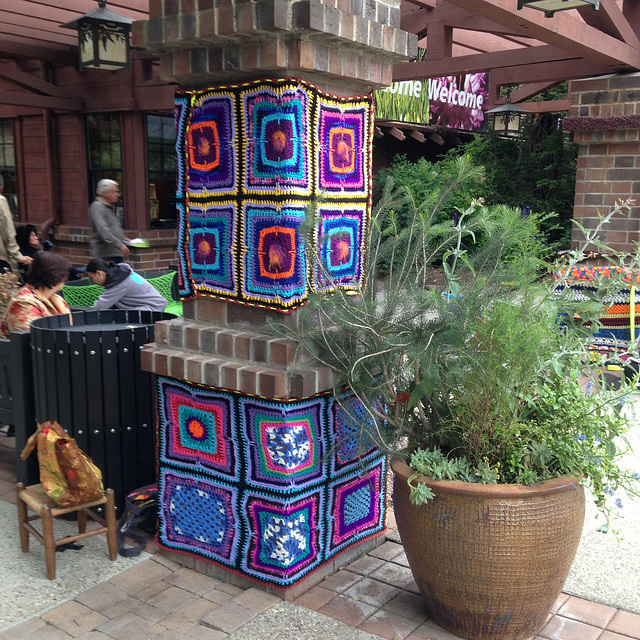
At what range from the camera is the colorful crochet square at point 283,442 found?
9.40 feet

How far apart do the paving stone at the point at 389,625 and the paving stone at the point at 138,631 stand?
77cm

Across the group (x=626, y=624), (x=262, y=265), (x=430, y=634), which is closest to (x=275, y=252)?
(x=262, y=265)

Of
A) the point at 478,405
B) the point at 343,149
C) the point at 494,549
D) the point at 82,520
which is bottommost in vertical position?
the point at 82,520

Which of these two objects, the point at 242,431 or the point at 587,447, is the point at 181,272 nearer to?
the point at 242,431

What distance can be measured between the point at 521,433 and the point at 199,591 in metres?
1.49

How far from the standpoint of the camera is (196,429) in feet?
10.3

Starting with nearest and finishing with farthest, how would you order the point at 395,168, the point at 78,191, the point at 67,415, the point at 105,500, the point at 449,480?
the point at 449,480 → the point at 105,500 → the point at 67,415 → the point at 78,191 → the point at 395,168

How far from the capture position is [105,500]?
3.18m

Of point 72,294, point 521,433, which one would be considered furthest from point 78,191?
point 521,433

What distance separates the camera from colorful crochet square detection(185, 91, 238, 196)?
291cm

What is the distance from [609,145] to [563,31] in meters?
1.28

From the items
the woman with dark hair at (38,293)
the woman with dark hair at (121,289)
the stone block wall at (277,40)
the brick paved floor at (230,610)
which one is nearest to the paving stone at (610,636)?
the brick paved floor at (230,610)

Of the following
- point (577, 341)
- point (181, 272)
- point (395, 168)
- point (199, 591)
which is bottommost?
point (199, 591)

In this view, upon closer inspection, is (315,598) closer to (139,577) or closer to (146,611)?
(146,611)
